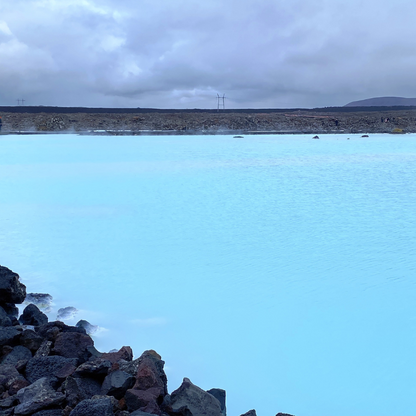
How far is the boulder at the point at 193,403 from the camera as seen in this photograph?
1.90 metres

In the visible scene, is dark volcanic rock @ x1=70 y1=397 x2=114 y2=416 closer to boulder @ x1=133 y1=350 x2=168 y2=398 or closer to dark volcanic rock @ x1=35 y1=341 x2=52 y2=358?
boulder @ x1=133 y1=350 x2=168 y2=398

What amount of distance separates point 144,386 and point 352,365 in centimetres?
134

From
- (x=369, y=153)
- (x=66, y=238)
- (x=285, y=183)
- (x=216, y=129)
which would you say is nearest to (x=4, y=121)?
(x=216, y=129)

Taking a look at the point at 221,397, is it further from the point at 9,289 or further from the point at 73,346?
the point at 9,289

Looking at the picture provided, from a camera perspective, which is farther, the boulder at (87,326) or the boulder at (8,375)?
the boulder at (87,326)

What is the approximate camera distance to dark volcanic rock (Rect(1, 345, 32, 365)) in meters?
2.30

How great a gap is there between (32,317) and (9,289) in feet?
1.05

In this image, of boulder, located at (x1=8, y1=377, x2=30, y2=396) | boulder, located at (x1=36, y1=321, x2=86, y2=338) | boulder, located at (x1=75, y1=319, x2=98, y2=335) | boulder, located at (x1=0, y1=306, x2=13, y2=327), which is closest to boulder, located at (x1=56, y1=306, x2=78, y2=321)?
boulder, located at (x1=75, y1=319, x2=98, y2=335)

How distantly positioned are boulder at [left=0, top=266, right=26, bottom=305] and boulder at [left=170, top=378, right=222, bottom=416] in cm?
161

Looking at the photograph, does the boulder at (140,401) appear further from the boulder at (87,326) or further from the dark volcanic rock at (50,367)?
the boulder at (87,326)

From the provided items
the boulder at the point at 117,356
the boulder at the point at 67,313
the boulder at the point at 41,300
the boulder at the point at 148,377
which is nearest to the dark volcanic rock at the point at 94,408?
the boulder at the point at 148,377

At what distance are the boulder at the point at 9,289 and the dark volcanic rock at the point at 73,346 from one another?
33.8 inches

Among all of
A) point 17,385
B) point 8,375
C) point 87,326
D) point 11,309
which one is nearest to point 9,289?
point 11,309

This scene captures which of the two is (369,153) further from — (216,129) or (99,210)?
(216,129)
